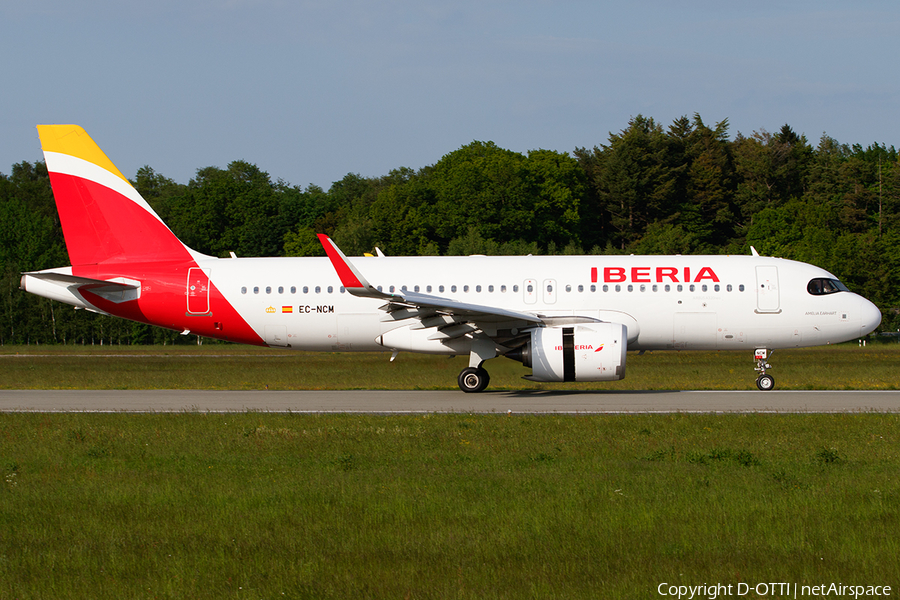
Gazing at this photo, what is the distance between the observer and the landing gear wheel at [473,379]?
20562 mm

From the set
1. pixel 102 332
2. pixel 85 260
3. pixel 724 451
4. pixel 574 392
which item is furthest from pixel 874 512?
pixel 102 332

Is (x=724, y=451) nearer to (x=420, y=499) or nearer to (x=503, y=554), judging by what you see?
(x=420, y=499)

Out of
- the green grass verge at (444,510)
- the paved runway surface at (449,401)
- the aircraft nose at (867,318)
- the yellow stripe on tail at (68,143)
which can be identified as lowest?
the green grass verge at (444,510)

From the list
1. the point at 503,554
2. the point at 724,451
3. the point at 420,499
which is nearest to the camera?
the point at 503,554

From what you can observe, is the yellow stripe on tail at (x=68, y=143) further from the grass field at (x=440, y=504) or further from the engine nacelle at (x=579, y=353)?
the engine nacelle at (x=579, y=353)

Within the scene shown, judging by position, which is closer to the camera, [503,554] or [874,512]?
[503,554]

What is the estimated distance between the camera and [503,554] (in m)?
6.95

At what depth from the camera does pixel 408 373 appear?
27484 mm

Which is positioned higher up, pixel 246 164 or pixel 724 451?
pixel 246 164

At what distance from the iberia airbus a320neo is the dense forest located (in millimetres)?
39483

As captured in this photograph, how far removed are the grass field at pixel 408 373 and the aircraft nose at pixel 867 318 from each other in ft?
6.75

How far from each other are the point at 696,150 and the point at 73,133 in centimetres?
7062

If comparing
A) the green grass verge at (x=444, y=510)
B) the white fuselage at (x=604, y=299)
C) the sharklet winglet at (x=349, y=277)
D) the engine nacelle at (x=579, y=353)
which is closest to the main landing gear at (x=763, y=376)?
the white fuselage at (x=604, y=299)

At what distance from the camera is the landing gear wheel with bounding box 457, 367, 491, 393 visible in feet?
67.5
